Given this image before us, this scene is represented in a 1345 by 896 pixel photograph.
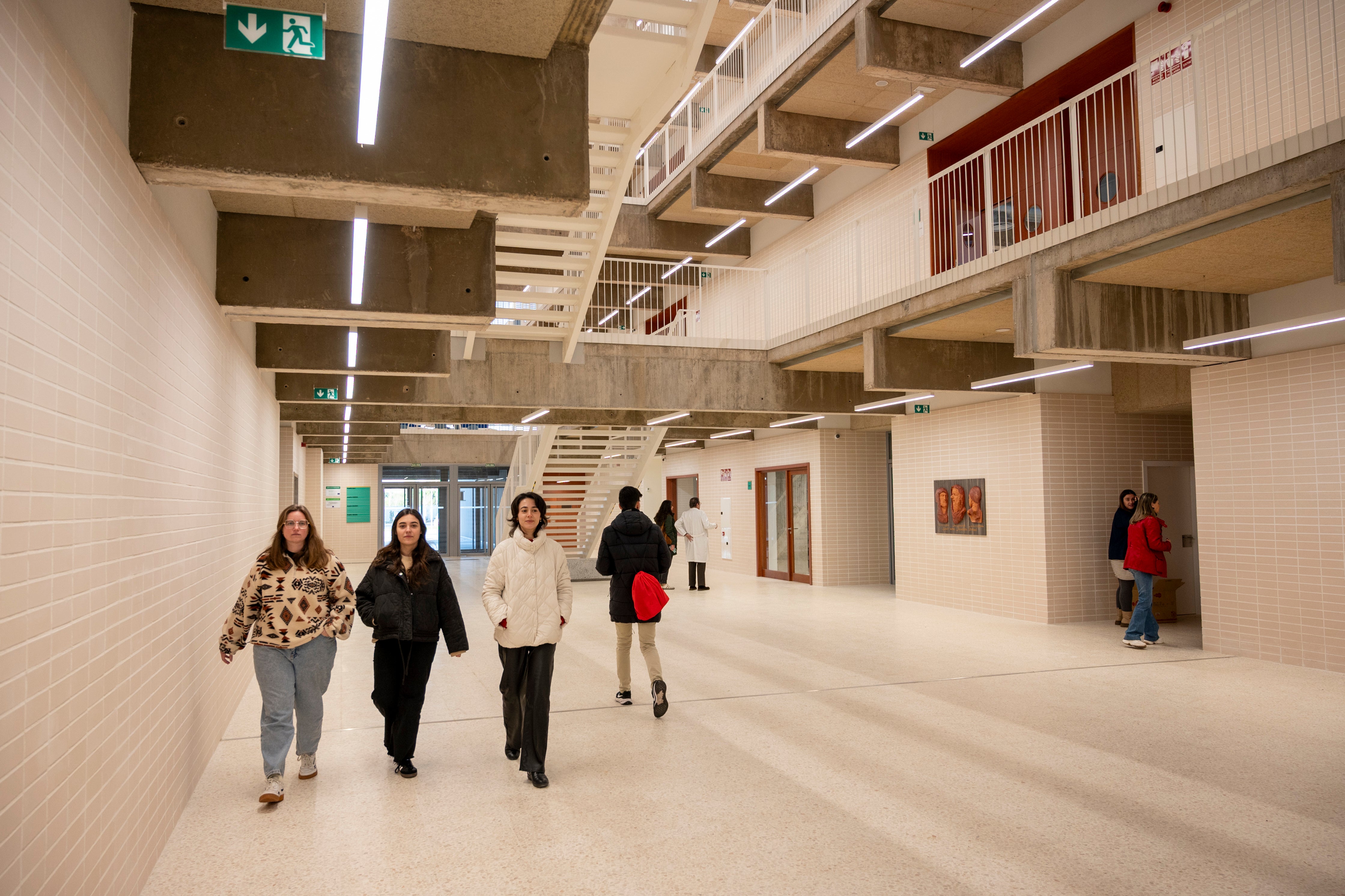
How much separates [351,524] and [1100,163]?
22.9 metres

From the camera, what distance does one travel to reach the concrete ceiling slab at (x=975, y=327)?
892cm

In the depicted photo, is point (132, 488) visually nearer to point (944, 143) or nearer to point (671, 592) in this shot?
point (944, 143)

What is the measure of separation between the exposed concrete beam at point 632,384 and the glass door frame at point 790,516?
526 cm

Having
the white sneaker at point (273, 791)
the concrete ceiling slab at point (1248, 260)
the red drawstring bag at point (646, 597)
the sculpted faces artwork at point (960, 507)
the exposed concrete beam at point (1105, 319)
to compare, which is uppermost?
the concrete ceiling slab at point (1248, 260)

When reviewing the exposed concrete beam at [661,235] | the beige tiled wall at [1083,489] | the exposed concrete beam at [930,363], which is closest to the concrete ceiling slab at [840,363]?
the exposed concrete beam at [930,363]

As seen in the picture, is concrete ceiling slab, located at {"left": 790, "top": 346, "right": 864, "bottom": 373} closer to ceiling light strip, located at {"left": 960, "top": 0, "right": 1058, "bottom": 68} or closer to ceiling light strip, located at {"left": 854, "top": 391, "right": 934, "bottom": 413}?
ceiling light strip, located at {"left": 854, "top": 391, "right": 934, "bottom": 413}

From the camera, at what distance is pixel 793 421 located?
52.4 feet

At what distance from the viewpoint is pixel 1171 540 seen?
12500mm

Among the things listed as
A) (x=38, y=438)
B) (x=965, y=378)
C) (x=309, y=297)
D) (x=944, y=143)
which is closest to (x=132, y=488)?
(x=38, y=438)

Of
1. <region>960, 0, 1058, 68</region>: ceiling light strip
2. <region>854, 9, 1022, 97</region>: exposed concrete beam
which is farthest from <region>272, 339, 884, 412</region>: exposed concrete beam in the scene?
<region>960, 0, 1058, 68</region>: ceiling light strip

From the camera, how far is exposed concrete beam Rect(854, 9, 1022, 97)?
10898 mm

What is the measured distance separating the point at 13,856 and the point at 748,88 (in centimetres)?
1394

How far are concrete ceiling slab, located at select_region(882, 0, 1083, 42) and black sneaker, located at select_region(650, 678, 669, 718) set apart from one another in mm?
8579

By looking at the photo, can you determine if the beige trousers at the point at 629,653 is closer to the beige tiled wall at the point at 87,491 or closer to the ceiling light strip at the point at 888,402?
the beige tiled wall at the point at 87,491
